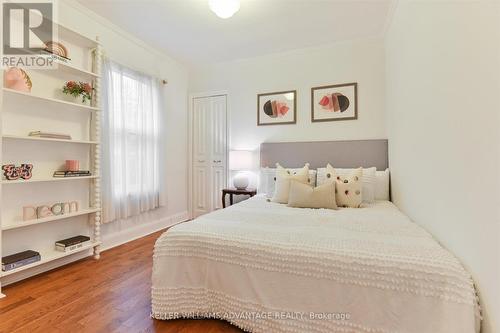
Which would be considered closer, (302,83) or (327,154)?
(327,154)

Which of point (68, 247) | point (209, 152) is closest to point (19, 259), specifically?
point (68, 247)

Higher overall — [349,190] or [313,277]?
[349,190]

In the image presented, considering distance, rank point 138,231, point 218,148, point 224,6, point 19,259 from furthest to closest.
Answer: point 218,148, point 138,231, point 224,6, point 19,259

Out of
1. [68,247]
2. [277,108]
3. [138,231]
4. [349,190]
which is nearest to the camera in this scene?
[68,247]

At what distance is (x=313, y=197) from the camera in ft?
7.66

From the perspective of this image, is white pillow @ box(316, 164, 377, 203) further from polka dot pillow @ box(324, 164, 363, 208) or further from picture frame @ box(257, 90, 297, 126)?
picture frame @ box(257, 90, 297, 126)

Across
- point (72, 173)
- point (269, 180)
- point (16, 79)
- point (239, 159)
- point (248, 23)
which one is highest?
point (248, 23)

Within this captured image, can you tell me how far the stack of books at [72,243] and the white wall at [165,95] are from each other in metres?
0.37

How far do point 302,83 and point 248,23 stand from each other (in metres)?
1.14

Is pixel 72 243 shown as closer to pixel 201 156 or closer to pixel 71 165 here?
pixel 71 165

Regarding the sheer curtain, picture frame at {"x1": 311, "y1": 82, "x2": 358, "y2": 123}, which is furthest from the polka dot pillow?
the sheer curtain

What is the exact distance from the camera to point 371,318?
1.19 metres

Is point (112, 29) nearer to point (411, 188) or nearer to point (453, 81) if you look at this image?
point (453, 81)

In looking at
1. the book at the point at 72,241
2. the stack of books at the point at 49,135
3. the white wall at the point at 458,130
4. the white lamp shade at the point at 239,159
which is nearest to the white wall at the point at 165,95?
the book at the point at 72,241
